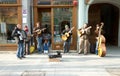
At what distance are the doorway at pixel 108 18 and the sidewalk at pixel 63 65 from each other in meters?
4.82

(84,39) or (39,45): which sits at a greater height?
(84,39)

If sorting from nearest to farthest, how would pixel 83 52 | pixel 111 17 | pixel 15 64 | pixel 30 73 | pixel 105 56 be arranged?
1. pixel 30 73
2. pixel 15 64
3. pixel 105 56
4. pixel 83 52
5. pixel 111 17

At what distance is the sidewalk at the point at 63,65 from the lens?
1298 centimetres

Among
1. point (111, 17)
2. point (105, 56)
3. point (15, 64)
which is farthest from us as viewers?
point (111, 17)

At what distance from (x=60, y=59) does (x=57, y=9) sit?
4362mm

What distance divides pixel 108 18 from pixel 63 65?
1218 cm

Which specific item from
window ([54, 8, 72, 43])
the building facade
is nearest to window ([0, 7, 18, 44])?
the building facade

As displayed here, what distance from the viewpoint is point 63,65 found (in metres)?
14.8

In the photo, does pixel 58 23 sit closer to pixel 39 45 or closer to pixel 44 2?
pixel 44 2

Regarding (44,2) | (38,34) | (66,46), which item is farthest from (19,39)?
(44,2)

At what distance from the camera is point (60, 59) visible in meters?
16.1

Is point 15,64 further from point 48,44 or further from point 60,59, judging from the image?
point 48,44

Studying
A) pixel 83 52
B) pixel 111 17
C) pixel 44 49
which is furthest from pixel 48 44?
pixel 111 17

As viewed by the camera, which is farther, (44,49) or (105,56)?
(44,49)
